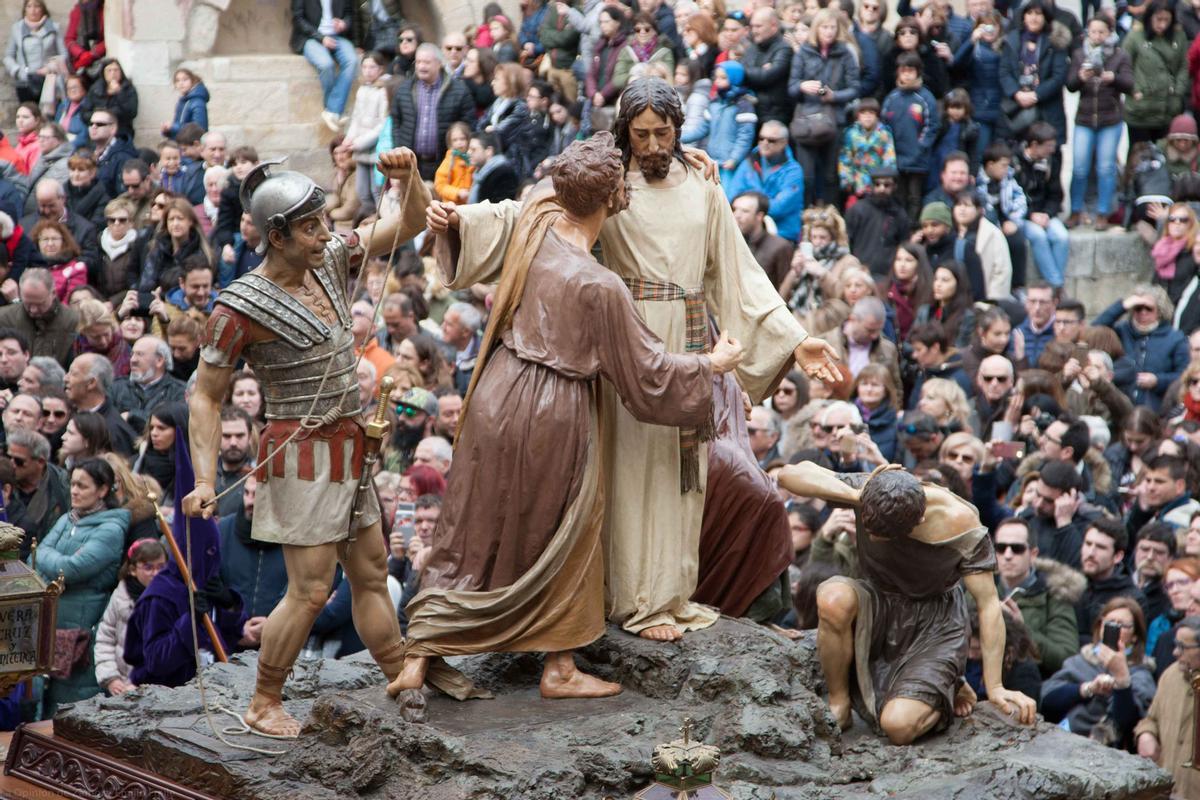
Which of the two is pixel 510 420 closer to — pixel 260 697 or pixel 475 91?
pixel 260 697

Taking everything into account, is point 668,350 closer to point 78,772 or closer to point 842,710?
point 842,710

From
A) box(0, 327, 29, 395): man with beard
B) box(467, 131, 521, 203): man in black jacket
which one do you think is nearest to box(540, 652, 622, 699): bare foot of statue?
box(0, 327, 29, 395): man with beard

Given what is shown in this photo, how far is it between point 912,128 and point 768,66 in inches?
41.1

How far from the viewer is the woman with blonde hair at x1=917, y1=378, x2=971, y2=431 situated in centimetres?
1196

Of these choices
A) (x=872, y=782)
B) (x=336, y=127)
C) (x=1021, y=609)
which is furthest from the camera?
(x=336, y=127)

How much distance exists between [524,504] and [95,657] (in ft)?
9.59

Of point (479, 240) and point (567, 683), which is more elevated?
point (479, 240)

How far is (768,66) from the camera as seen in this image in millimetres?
A: 15664

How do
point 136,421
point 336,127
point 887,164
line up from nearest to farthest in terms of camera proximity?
point 136,421 → point 887,164 → point 336,127

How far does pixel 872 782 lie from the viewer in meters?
7.94

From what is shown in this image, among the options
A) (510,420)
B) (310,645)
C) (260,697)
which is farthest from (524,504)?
(310,645)

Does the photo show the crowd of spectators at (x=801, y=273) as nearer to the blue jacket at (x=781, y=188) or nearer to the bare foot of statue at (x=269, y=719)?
the blue jacket at (x=781, y=188)

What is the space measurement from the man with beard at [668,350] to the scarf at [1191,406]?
4.50 m

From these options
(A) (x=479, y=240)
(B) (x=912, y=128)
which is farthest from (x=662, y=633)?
(B) (x=912, y=128)
